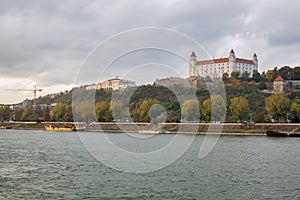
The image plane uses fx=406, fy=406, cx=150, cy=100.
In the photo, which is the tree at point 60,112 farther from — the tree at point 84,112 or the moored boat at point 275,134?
the moored boat at point 275,134

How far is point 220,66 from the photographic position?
14025 centimetres

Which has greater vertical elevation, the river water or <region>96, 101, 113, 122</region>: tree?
<region>96, 101, 113, 122</region>: tree

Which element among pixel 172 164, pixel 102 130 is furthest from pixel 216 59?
pixel 172 164

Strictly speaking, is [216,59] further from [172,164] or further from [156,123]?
[172,164]

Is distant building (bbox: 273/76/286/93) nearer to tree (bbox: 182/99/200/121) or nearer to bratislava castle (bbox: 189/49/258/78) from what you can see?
bratislava castle (bbox: 189/49/258/78)

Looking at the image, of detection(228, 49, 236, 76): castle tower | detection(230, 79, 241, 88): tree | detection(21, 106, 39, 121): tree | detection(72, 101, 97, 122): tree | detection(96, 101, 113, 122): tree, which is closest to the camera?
detection(96, 101, 113, 122): tree

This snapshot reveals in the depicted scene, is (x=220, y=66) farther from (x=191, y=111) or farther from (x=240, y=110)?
(x=240, y=110)

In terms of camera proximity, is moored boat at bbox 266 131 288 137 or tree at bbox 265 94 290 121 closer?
moored boat at bbox 266 131 288 137

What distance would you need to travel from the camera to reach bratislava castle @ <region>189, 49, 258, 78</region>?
138 metres

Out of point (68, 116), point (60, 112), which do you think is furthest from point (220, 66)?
point (60, 112)

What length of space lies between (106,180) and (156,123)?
6021cm

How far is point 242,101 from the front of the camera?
70688 mm

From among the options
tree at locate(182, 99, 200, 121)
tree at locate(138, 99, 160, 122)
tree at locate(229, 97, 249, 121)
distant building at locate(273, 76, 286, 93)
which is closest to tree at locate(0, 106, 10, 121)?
tree at locate(138, 99, 160, 122)

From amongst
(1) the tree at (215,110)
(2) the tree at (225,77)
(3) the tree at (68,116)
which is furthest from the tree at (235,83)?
(3) the tree at (68,116)
